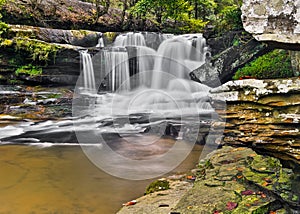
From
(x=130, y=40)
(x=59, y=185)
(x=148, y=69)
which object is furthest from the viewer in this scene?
(x=130, y=40)

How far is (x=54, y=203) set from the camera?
3.94 meters

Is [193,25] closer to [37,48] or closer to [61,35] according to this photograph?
[61,35]

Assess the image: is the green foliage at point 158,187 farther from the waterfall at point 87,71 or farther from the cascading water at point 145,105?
the waterfall at point 87,71

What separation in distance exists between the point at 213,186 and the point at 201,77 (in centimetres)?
622

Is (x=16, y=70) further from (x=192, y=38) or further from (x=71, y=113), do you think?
(x=192, y=38)

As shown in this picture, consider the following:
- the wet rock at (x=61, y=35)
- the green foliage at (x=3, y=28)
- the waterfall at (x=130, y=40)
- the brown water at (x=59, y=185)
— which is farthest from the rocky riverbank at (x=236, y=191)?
the waterfall at (x=130, y=40)

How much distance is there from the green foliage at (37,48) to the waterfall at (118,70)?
263 cm

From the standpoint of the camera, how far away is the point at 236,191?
3041mm

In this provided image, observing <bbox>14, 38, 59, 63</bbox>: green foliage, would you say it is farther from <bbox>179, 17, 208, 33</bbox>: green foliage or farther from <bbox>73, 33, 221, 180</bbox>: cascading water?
<bbox>179, 17, 208, 33</bbox>: green foliage

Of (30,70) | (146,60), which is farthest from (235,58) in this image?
(30,70)

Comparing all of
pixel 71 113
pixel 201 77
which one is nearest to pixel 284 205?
pixel 201 77

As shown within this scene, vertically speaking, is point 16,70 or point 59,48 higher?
point 59,48

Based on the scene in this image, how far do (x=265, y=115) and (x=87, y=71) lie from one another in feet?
37.3

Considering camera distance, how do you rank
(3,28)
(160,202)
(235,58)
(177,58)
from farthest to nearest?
1. (177,58)
2. (3,28)
3. (235,58)
4. (160,202)
